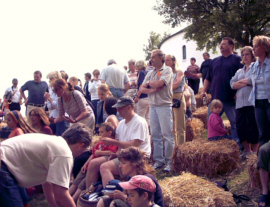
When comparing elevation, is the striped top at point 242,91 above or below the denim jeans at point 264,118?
above

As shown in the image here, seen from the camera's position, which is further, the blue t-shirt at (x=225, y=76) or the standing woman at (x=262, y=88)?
the blue t-shirt at (x=225, y=76)

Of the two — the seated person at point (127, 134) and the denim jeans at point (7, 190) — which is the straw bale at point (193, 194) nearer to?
the seated person at point (127, 134)

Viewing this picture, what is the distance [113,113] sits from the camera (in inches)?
225

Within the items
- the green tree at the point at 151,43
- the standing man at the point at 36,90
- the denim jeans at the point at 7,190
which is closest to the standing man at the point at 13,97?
the standing man at the point at 36,90

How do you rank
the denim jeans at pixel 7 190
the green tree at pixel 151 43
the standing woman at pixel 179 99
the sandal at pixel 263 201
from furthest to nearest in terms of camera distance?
the green tree at pixel 151 43 < the standing woman at pixel 179 99 < the sandal at pixel 263 201 < the denim jeans at pixel 7 190

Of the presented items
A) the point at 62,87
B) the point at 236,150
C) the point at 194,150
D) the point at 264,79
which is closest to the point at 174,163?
the point at 194,150

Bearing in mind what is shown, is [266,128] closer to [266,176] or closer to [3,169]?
[266,176]

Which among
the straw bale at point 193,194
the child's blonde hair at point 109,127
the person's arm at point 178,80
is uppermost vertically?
the person's arm at point 178,80

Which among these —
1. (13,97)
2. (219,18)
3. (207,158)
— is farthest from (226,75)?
(219,18)

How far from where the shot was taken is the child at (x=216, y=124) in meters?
5.78

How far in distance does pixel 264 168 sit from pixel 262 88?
1.19m

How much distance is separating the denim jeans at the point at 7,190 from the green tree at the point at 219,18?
19.3 metres

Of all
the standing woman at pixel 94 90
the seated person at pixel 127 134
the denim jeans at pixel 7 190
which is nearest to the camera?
the denim jeans at pixel 7 190

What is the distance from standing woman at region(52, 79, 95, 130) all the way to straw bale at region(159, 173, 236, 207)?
2.49m
